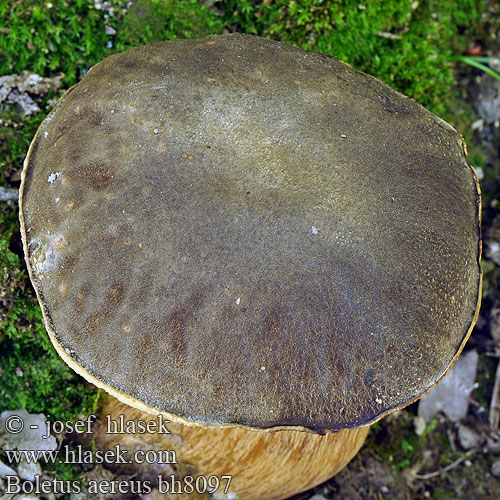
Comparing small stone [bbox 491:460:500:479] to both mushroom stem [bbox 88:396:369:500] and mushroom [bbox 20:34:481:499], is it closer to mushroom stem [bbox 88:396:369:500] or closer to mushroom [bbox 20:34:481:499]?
mushroom stem [bbox 88:396:369:500]

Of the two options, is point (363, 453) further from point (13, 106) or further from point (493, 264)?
point (13, 106)

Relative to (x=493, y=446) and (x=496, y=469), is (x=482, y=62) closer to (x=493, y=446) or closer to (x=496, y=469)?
(x=493, y=446)

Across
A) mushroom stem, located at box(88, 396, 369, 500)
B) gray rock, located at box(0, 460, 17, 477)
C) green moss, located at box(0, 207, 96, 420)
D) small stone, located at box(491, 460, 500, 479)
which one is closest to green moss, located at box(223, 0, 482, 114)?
green moss, located at box(0, 207, 96, 420)

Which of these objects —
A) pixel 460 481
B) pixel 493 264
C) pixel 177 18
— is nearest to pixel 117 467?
pixel 460 481

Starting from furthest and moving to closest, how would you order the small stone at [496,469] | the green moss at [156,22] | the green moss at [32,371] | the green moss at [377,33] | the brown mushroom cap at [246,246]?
the small stone at [496,469] < the green moss at [377,33] < the green moss at [156,22] < the green moss at [32,371] < the brown mushroom cap at [246,246]

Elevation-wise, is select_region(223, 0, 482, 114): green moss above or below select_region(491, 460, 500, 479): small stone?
above

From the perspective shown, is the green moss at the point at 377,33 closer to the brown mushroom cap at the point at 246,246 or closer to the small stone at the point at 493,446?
the brown mushroom cap at the point at 246,246

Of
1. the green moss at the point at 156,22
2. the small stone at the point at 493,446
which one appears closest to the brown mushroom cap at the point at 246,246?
the green moss at the point at 156,22
